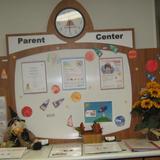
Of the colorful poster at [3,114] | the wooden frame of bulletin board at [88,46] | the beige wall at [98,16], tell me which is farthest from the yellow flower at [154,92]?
the colorful poster at [3,114]

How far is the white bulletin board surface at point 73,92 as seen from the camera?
8.81ft

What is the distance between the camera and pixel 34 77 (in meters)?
2.69

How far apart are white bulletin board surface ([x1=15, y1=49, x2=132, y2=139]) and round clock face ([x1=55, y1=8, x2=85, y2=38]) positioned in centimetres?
16

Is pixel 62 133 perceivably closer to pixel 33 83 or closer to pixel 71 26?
pixel 33 83

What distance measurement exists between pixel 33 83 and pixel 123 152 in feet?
3.47

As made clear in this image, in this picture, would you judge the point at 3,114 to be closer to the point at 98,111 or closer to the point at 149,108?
the point at 98,111

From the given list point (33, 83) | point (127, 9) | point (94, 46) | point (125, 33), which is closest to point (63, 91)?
point (33, 83)

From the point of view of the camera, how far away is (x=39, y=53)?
269 centimetres

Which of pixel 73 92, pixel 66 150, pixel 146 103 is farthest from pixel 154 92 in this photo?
pixel 66 150

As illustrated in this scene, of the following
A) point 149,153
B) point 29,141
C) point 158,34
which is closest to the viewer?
point 149,153

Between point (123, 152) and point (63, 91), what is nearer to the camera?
point (123, 152)

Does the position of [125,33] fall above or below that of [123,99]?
above

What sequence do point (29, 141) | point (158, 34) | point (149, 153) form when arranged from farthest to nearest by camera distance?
point (158, 34)
point (29, 141)
point (149, 153)

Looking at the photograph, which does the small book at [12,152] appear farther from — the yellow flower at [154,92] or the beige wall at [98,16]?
the yellow flower at [154,92]
